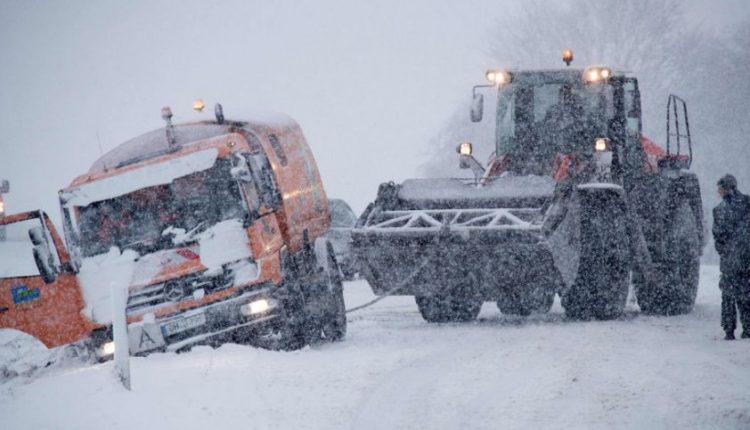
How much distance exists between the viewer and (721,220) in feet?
31.6

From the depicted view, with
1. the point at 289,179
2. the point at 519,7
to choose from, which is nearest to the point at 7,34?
the point at 519,7

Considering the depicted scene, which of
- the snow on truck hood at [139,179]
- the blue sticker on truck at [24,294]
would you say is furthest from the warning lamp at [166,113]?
the blue sticker on truck at [24,294]

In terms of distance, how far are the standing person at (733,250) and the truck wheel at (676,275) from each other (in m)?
3.18

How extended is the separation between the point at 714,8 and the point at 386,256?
1744 inches

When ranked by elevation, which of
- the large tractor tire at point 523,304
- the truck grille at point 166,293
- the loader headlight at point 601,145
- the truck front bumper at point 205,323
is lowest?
the large tractor tire at point 523,304

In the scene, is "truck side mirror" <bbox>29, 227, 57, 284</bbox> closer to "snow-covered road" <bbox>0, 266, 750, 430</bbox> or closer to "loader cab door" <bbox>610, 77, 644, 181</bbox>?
"snow-covered road" <bbox>0, 266, 750, 430</bbox>

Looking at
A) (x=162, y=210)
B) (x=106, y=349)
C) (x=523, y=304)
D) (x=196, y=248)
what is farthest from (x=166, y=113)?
(x=523, y=304)

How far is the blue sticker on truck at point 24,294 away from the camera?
1023cm

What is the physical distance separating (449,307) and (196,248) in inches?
146

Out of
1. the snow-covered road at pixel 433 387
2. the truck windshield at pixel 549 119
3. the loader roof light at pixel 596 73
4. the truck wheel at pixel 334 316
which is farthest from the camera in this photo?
the truck windshield at pixel 549 119

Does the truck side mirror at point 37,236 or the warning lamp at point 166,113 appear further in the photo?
the warning lamp at point 166,113

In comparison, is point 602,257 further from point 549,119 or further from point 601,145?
point 549,119

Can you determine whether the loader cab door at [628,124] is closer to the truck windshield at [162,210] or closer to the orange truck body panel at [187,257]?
the orange truck body panel at [187,257]

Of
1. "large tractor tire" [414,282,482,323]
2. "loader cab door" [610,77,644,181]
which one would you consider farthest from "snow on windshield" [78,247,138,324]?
"loader cab door" [610,77,644,181]
